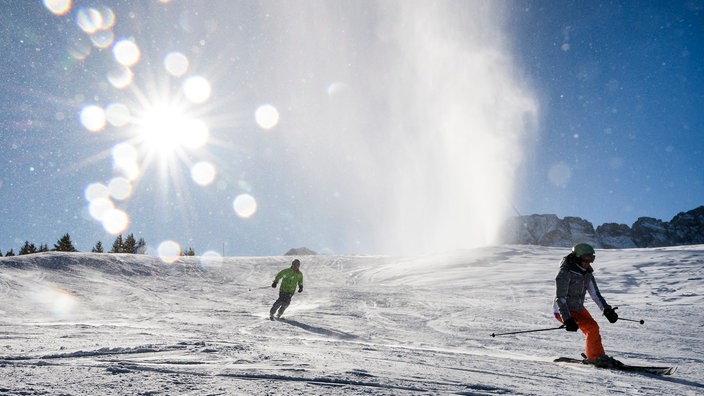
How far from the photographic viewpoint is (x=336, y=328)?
10.4 m

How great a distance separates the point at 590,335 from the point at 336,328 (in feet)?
18.4

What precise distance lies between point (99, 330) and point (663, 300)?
16681 mm

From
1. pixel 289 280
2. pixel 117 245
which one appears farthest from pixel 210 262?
pixel 117 245

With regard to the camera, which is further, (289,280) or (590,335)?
(289,280)

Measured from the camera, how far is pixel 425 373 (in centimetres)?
465

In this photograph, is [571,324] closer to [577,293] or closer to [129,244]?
[577,293]

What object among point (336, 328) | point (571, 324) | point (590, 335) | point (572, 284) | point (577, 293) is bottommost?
point (336, 328)

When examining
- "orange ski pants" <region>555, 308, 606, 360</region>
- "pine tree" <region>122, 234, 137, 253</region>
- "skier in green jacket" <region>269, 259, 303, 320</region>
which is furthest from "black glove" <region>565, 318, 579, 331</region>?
"pine tree" <region>122, 234, 137, 253</region>

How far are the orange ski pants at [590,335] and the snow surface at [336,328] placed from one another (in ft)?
2.20

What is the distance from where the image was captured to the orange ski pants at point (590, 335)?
6590mm

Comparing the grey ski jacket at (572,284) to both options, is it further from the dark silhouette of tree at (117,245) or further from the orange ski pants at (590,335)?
the dark silhouette of tree at (117,245)

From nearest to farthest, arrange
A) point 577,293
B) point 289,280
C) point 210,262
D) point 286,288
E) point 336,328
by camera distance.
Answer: point 577,293
point 336,328
point 286,288
point 289,280
point 210,262

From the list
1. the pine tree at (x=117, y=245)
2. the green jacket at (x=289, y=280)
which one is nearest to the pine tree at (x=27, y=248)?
the pine tree at (x=117, y=245)

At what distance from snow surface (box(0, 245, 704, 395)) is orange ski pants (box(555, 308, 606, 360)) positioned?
67 centimetres
